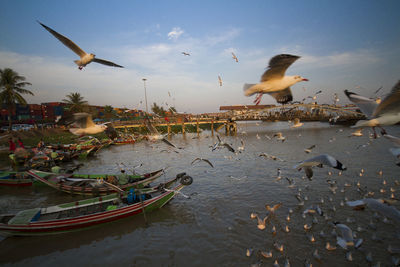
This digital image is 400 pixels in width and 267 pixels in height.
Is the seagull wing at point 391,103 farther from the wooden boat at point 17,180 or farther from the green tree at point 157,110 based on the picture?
the green tree at point 157,110

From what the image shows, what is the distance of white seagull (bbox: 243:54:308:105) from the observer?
4.28 m

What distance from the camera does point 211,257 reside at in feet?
22.2

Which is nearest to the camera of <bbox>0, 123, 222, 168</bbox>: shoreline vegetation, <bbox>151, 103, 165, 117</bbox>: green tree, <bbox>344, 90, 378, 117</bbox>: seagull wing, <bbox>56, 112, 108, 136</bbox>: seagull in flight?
<bbox>344, 90, 378, 117</bbox>: seagull wing

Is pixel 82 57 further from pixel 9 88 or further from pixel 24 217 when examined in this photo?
pixel 9 88

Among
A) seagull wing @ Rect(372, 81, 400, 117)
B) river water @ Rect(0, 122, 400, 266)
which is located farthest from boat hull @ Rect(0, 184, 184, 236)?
seagull wing @ Rect(372, 81, 400, 117)

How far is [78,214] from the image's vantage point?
8453mm

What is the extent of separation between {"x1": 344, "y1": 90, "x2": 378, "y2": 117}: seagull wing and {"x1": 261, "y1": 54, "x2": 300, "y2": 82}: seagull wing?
9.27ft

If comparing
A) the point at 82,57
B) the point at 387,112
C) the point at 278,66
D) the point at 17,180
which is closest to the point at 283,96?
the point at 278,66

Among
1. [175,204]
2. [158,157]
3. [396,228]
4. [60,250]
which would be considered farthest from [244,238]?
[158,157]

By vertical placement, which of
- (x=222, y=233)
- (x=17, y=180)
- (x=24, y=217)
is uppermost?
(x=24, y=217)

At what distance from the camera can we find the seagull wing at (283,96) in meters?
4.85

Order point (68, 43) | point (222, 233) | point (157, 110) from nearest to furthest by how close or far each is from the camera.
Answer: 1. point (68, 43)
2. point (222, 233)
3. point (157, 110)

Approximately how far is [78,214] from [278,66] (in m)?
9.81

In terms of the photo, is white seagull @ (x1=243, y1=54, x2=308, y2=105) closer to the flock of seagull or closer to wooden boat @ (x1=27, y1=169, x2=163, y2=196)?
the flock of seagull
